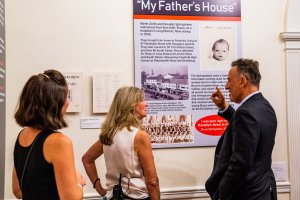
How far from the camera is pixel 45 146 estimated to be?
4.38ft

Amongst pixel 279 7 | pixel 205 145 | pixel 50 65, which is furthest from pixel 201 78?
pixel 50 65

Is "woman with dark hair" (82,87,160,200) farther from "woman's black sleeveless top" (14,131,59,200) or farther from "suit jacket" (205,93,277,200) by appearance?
"woman's black sleeveless top" (14,131,59,200)

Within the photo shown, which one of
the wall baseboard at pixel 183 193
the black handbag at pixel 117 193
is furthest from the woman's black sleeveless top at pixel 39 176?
the wall baseboard at pixel 183 193

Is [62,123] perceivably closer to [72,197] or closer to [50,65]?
[72,197]

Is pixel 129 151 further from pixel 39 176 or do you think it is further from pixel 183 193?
pixel 183 193

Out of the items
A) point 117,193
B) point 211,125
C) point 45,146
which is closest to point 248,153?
point 117,193

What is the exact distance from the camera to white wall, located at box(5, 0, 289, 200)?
8.56ft

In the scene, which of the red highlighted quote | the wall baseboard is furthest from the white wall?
the red highlighted quote

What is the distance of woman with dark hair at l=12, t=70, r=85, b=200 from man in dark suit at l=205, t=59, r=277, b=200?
0.96 metres

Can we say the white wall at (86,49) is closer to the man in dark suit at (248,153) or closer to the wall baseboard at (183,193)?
the wall baseboard at (183,193)

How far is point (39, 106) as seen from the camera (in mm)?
1362

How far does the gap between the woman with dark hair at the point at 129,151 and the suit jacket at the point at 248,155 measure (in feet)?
1.38

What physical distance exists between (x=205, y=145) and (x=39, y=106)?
5.91ft

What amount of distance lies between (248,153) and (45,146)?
1122 mm
